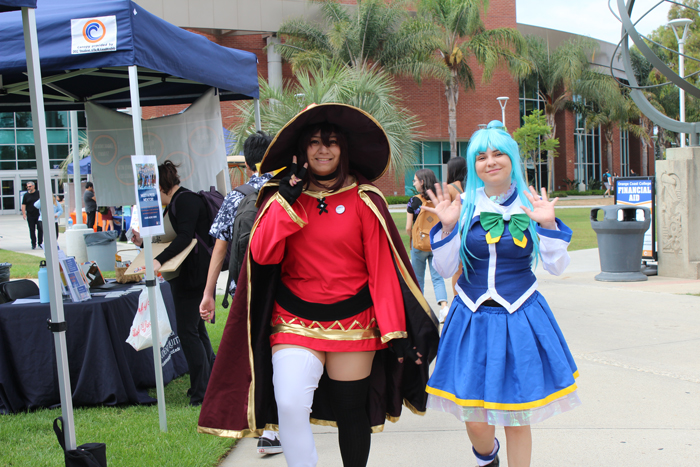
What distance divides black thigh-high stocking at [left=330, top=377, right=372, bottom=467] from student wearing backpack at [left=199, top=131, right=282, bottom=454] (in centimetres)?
101

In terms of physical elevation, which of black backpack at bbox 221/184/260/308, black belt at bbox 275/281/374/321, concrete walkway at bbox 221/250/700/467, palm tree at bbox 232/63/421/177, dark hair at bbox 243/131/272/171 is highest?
palm tree at bbox 232/63/421/177

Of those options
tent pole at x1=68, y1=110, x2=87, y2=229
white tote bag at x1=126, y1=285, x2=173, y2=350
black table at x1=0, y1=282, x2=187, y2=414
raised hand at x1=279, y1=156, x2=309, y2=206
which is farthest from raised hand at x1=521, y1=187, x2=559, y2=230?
tent pole at x1=68, y1=110, x2=87, y2=229

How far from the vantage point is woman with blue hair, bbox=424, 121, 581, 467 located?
2.55 m

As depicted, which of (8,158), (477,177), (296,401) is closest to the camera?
(296,401)

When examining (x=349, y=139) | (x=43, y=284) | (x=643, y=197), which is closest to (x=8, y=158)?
(x=643, y=197)

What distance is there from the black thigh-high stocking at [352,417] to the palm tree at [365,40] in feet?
89.2

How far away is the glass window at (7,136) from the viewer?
126 feet

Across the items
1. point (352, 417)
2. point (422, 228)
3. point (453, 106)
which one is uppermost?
point (453, 106)

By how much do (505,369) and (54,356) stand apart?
134 inches

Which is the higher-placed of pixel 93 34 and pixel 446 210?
pixel 93 34

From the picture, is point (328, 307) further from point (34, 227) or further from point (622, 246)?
point (34, 227)

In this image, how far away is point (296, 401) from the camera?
246 cm

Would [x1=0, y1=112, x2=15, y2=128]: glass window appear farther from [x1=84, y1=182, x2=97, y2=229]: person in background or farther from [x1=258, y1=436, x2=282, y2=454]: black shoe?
[x1=258, y1=436, x2=282, y2=454]: black shoe

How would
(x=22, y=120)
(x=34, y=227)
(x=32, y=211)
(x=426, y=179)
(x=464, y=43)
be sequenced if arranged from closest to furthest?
(x=426, y=179) < (x=32, y=211) < (x=34, y=227) < (x=464, y=43) < (x=22, y=120)
